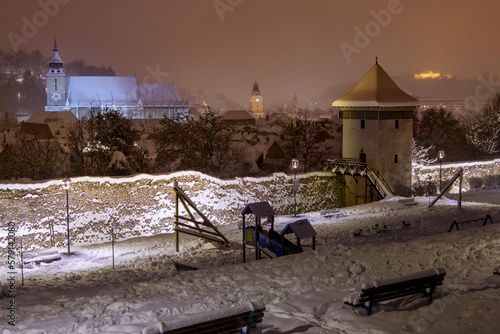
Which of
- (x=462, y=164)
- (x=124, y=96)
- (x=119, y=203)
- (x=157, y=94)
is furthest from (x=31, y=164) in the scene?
(x=157, y=94)

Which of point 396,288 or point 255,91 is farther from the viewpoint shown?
point 255,91

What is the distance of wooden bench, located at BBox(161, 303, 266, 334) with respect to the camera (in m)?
6.56

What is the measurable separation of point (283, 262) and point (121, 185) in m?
10.8

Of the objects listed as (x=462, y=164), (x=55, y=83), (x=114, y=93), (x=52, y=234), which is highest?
(x=55, y=83)

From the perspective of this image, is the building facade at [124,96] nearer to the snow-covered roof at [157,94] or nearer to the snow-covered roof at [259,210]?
the snow-covered roof at [157,94]

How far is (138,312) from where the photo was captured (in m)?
8.36

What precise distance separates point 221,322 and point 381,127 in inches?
803

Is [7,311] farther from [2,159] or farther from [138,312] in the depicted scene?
[2,159]

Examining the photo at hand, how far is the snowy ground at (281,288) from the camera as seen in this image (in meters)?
7.89

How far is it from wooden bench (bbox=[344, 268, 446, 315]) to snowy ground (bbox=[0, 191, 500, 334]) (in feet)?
0.63

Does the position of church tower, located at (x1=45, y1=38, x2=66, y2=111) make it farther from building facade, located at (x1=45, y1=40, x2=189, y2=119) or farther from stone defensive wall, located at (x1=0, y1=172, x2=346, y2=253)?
stone defensive wall, located at (x1=0, y1=172, x2=346, y2=253)

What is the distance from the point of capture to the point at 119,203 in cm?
2020

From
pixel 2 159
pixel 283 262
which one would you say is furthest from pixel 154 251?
pixel 2 159

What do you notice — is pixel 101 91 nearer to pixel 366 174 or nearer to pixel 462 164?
pixel 462 164
